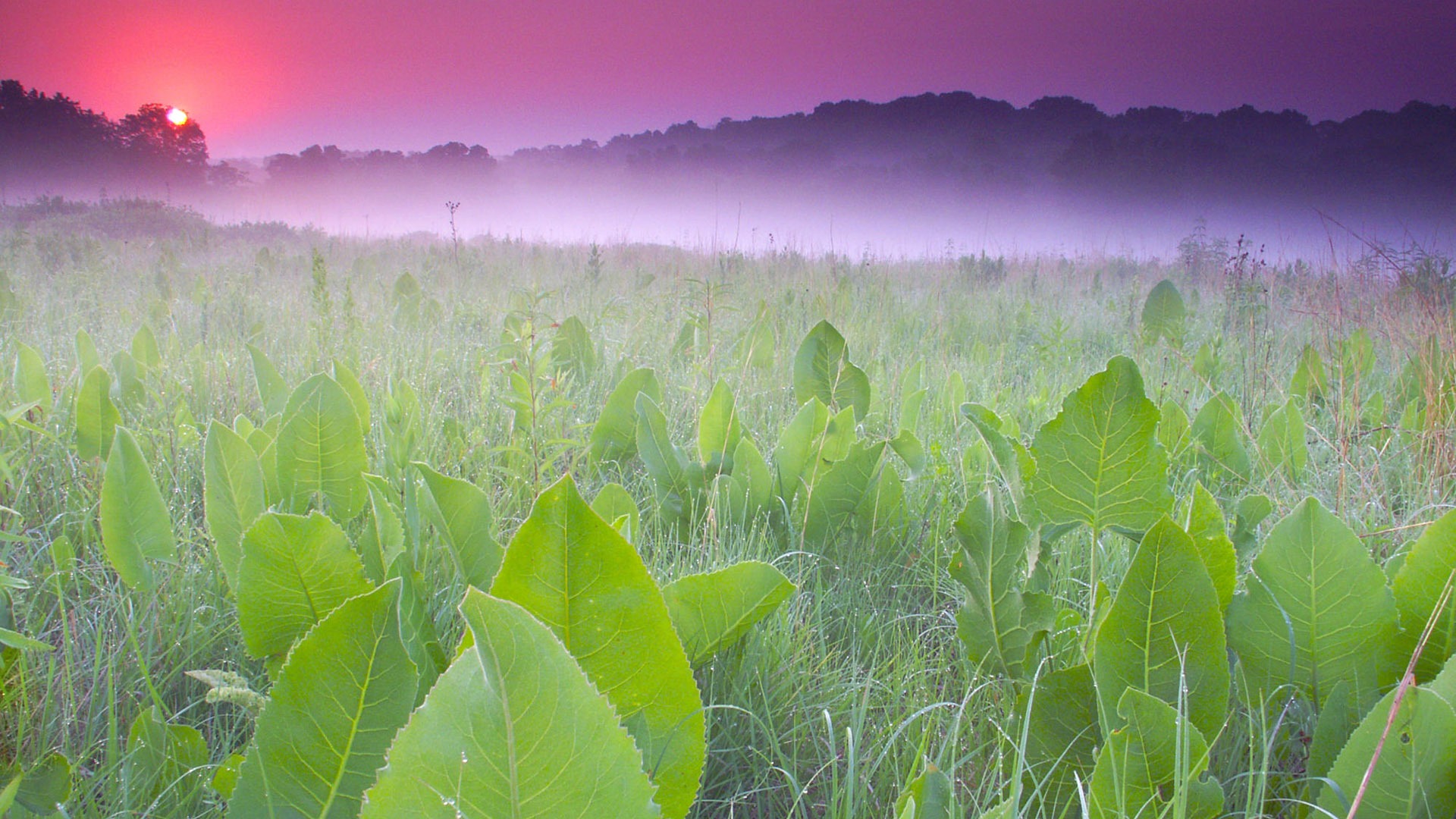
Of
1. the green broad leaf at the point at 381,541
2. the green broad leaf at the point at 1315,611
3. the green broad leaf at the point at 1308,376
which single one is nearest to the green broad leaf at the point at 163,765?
the green broad leaf at the point at 381,541

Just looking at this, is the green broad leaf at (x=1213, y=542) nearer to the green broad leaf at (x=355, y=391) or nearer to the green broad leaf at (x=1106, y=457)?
the green broad leaf at (x=1106, y=457)

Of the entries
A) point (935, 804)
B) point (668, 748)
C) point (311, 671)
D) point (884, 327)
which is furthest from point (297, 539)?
point (884, 327)

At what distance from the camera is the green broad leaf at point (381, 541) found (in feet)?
3.06

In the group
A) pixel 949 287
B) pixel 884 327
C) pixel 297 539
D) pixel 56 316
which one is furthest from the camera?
pixel 949 287

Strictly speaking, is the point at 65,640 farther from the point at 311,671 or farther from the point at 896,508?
the point at 896,508

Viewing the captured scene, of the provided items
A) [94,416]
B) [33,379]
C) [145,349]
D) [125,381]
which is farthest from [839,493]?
[145,349]

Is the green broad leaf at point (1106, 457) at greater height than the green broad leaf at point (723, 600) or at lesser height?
greater

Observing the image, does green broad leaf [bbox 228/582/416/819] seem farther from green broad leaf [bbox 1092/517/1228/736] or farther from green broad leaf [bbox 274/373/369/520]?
green broad leaf [bbox 274/373/369/520]

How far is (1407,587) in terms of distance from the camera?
2.63ft

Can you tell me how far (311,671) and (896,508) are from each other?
1207mm

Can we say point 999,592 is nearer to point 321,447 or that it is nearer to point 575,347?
point 321,447

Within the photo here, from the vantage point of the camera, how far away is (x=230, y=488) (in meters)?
1.07

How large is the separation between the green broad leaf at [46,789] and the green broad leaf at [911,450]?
1.29 meters

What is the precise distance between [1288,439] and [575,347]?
213 centimetres
